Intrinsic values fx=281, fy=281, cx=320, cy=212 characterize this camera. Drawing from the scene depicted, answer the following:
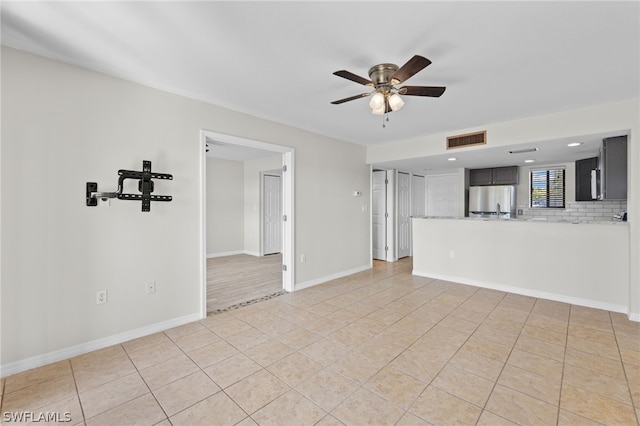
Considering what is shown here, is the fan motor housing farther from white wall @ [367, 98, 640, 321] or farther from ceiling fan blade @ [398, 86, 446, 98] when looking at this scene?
white wall @ [367, 98, 640, 321]

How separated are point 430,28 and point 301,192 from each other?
2854 millimetres

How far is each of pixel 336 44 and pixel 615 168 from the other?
3.93 metres

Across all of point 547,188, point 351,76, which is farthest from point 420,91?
point 547,188

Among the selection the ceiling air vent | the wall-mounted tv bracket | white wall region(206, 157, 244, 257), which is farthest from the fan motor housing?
white wall region(206, 157, 244, 257)

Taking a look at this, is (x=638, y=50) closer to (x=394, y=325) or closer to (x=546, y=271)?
(x=546, y=271)

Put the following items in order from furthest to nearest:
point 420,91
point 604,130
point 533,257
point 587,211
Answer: point 587,211 < point 533,257 < point 604,130 < point 420,91

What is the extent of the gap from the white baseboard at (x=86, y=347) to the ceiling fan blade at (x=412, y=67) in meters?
3.17

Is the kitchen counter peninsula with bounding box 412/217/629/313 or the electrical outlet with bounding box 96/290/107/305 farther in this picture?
the kitchen counter peninsula with bounding box 412/217/629/313

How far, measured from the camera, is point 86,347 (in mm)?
2490

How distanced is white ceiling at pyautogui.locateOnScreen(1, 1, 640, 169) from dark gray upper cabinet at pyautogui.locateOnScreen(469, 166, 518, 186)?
302cm

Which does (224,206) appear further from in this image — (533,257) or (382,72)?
(533,257)

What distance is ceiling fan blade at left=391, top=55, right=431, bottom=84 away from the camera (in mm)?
1858

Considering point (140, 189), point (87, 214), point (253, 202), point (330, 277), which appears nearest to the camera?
point (87, 214)

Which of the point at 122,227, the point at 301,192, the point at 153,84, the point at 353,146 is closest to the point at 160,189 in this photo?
the point at 122,227
